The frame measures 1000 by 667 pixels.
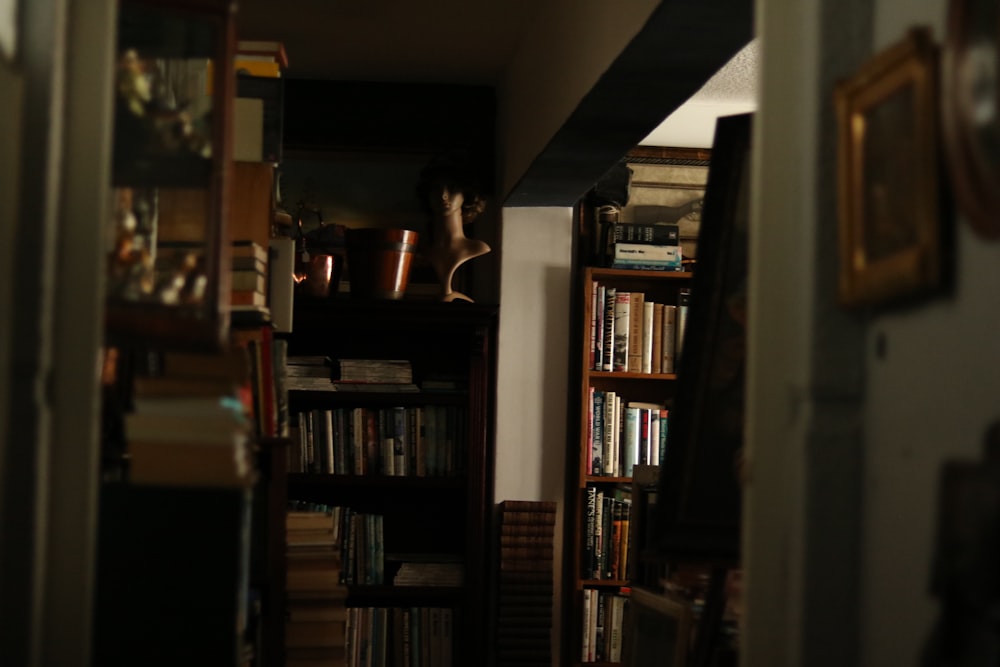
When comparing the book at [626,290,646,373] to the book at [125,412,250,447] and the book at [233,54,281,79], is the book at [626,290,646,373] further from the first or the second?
the book at [125,412,250,447]

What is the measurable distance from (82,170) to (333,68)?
131 inches

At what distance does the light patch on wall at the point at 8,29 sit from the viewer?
1.75 meters

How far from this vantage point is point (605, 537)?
4.90 m

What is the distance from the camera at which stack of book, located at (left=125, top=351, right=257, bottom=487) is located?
2.08m

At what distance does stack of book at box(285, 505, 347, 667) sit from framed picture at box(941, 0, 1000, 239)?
210cm

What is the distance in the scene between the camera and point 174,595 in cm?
213

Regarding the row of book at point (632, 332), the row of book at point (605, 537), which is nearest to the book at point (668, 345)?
the row of book at point (632, 332)

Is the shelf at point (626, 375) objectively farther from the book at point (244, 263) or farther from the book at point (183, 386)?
the book at point (183, 386)

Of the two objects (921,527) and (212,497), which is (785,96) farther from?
(212,497)

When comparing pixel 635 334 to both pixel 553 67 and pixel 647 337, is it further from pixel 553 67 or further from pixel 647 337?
pixel 553 67

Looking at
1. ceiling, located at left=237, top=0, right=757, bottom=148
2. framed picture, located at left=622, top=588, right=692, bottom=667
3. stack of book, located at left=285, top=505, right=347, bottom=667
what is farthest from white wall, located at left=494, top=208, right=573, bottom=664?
stack of book, located at left=285, top=505, right=347, bottom=667

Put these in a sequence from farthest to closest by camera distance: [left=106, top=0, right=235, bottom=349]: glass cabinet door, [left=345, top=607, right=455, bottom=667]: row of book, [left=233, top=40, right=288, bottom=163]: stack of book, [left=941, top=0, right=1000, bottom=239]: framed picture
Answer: [left=345, top=607, right=455, bottom=667]: row of book < [left=233, top=40, right=288, bottom=163]: stack of book < [left=106, top=0, right=235, bottom=349]: glass cabinet door < [left=941, top=0, right=1000, bottom=239]: framed picture

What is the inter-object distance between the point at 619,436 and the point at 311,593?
210 cm

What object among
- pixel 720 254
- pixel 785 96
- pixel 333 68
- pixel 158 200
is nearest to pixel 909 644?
pixel 785 96
